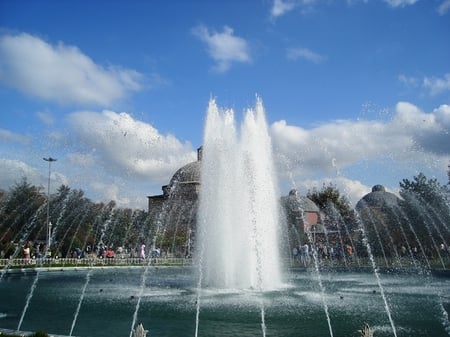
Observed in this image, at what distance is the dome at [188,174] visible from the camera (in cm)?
6684

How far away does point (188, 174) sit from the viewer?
67875 millimetres

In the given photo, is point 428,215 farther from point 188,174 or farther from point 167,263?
point 188,174

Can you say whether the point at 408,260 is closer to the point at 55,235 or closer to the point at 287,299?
the point at 287,299

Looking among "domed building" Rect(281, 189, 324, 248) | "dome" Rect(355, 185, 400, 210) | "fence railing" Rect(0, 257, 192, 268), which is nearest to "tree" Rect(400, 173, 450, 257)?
"fence railing" Rect(0, 257, 192, 268)

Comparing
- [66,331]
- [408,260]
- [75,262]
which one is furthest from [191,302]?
[408,260]

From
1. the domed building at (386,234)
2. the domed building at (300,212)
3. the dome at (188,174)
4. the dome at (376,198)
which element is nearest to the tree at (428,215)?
the domed building at (386,234)

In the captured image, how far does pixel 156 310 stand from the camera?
448 inches

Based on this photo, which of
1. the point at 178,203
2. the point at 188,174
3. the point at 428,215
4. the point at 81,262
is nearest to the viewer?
the point at 81,262

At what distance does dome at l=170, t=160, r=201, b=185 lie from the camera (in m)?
66.8

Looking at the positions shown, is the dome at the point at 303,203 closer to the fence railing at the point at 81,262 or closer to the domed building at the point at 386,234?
the domed building at the point at 386,234

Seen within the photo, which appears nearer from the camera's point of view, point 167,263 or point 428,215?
point 428,215

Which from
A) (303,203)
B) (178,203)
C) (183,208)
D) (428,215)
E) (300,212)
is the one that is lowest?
(428,215)

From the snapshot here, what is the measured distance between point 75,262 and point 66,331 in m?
21.8

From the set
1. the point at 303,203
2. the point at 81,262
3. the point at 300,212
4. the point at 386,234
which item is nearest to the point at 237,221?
the point at 81,262
